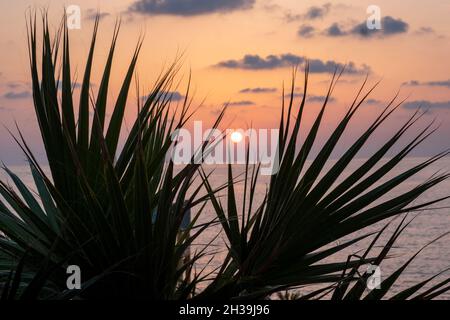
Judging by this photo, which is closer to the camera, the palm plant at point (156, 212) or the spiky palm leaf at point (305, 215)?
the palm plant at point (156, 212)

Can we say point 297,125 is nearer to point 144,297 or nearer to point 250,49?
point 144,297

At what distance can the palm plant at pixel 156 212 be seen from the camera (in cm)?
230

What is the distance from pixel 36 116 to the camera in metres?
2.81

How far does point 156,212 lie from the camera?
8.27 ft

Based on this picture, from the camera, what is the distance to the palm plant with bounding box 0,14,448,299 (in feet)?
7.56

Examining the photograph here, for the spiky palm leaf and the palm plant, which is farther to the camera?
the spiky palm leaf

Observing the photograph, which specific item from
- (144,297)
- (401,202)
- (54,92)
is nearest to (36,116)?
(54,92)
